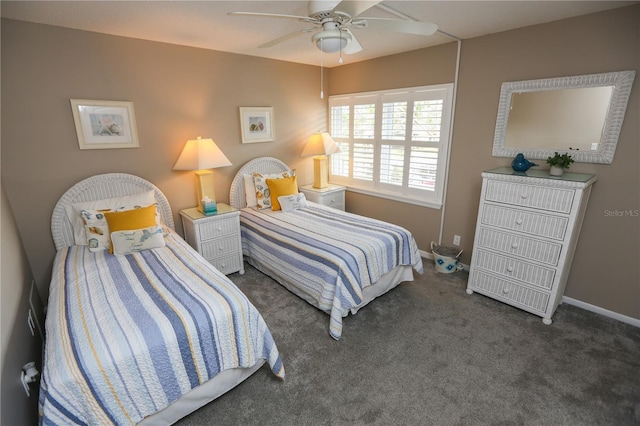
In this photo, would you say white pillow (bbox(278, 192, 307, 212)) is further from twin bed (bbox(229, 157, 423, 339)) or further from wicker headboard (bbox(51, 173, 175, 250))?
wicker headboard (bbox(51, 173, 175, 250))

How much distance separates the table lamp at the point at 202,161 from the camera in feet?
9.92

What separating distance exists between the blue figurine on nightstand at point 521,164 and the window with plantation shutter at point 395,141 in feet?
2.54

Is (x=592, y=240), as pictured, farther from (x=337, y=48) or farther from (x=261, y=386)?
(x=261, y=386)

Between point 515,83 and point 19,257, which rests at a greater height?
point 515,83

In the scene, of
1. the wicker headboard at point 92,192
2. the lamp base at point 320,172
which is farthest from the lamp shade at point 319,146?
the wicker headboard at point 92,192

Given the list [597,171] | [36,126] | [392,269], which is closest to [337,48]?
[392,269]

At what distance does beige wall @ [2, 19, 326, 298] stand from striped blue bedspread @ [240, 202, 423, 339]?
3.20 feet

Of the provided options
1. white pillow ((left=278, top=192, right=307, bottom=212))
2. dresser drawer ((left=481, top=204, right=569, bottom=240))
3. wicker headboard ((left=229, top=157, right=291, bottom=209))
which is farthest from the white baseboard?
wicker headboard ((left=229, top=157, right=291, bottom=209))

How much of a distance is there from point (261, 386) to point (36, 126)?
2.66 meters

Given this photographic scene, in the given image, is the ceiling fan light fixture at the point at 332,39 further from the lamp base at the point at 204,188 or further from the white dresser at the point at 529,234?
the lamp base at the point at 204,188

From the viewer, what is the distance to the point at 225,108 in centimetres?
345

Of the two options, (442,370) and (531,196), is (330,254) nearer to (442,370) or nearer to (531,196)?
(442,370)

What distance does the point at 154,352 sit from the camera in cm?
149

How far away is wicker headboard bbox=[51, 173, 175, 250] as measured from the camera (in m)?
2.58
